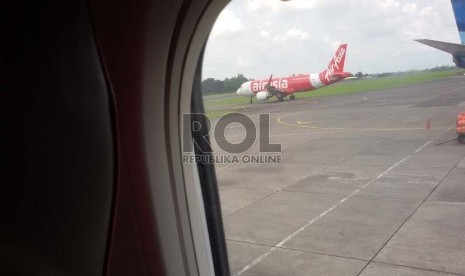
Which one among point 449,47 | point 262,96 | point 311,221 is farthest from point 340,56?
point 262,96

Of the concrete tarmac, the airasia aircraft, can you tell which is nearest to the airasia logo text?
the airasia aircraft

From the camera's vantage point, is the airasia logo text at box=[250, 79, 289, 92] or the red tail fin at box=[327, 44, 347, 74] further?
the airasia logo text at box=[250, 79, 289, 92]

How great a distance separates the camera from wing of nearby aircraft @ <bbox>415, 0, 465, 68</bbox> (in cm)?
188

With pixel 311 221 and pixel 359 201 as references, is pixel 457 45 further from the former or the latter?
pixel 359 201

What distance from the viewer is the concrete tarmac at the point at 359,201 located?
8.98ft

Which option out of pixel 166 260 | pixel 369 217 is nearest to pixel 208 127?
pixel 166 260

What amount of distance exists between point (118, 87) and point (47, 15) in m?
0.67

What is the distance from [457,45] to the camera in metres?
2.23

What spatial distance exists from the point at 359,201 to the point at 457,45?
80.6 inches

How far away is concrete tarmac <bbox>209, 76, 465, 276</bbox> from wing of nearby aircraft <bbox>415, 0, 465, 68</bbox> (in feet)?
3.85

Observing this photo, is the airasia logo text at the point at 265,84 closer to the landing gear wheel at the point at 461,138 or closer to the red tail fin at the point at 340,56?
the red tail fin at the point at 340,56

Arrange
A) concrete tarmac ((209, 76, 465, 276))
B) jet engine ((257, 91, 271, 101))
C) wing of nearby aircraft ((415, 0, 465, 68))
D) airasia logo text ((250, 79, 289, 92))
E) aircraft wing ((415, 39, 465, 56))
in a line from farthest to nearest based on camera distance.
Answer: jet engine ((257, 91, 271, 101)) → airasia logo text ((250, 79, 289, 92)) → concrete tarmac ((209, 76, 465, 276)) → aircraft wing ((415, 39, 465, 56)) → wing of nearby aircraft ((415, 0, 465, 68))

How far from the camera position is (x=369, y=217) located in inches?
139

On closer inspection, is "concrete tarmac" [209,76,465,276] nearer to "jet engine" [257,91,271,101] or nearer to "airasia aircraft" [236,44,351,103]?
"airasia aircraft" [236,44,351,103]
